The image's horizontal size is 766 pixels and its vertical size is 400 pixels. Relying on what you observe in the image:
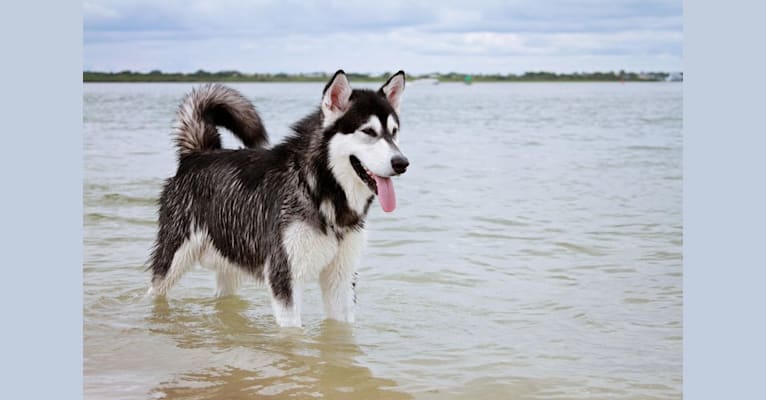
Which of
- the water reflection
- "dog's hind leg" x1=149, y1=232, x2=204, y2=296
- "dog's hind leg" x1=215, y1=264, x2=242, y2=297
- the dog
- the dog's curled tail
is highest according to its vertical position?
the dog's curled tail

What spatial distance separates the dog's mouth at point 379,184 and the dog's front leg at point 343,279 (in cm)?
49

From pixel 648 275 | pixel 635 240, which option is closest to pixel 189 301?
pixel 648 275

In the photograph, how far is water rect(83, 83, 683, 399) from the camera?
4883 millimetres

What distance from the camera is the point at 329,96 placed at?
5.06m

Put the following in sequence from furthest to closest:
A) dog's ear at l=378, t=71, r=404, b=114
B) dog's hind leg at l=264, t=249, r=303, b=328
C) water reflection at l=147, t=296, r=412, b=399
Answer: dog's hind leg at l=264, t=249, r=303, b=328 < dog's ear at l=378, t=71, r=404, b=114 < water reflection at l=147, t=296, r=412, b=399

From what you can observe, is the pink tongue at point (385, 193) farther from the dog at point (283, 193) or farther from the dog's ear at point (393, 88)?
the dog's ear at point (393, 88)

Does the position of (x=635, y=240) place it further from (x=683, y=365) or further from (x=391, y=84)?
(x=391, y=84)

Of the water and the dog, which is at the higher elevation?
the dog

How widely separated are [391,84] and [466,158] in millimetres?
10674

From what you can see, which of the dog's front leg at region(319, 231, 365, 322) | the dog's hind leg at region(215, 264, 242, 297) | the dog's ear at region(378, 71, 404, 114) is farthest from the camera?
the dog's hind leg at region(215, 264, 242, 297)

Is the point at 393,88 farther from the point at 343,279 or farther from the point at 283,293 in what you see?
the point at 283,293

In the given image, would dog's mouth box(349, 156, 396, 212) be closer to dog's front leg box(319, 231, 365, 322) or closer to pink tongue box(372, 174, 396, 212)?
pink tongue box(372, 174, 396, 212)

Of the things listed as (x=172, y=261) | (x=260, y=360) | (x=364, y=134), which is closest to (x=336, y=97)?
(x=364, y=134)

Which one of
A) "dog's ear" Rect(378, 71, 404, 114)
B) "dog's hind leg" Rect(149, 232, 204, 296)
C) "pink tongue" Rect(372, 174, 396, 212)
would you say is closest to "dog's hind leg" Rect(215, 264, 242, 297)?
"dog's hind leg" Rect(149, 232, 204, 296)
